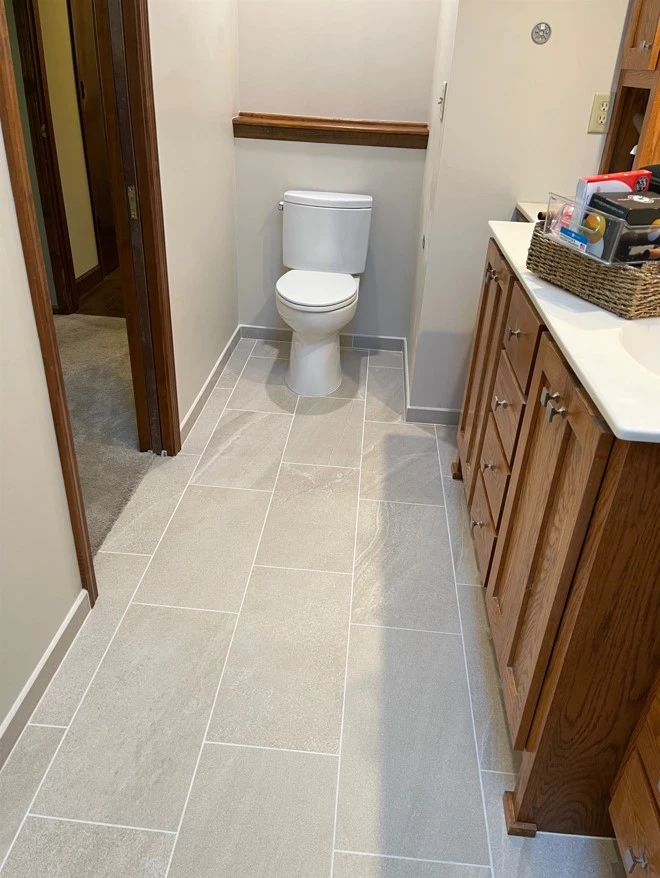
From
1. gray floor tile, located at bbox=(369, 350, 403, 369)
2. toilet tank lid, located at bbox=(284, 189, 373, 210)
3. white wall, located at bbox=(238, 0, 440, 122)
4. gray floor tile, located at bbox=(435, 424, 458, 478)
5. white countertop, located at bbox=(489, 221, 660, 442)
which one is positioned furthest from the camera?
gray floor tile, located at bbox=(369, 350, 403, 369)

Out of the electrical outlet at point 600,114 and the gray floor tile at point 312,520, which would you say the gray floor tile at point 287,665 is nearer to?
the gray floor tile at point 312,520

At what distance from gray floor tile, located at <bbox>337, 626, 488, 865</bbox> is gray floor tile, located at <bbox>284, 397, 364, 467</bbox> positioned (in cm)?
87

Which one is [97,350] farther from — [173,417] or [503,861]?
[503,861]

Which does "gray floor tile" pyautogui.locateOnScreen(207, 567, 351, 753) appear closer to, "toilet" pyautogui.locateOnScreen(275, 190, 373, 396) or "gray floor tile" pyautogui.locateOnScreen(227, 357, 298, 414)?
"gray floor tile" pyautogui.locateOnScreen(227, 357, 298, 414)

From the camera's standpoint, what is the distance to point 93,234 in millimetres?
4043

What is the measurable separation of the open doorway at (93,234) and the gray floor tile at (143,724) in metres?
0.27

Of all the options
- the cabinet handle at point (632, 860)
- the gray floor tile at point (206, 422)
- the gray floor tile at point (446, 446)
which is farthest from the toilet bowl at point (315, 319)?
the cabinet handle at point (632, 860)

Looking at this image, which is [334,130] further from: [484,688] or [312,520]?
[484,688]

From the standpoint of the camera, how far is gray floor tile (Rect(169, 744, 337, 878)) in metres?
1.30

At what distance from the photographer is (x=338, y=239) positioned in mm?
3057

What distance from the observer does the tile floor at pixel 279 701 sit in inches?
52.7

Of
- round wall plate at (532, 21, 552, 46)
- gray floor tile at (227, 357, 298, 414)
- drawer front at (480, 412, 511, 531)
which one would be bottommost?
gray floor tile at (227, 357, 298, 414)

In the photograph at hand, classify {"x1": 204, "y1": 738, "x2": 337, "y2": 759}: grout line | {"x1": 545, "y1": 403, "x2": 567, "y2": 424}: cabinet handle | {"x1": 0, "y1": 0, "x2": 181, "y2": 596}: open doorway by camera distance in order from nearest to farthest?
1. {"x1": 545, "y1": 403, "x2": 567, "y2": 424}: cabinet handle
2. {"x1": 204, "y1": 738, "x2": 337, "y2": 759}: grout line
3. {"x1": 0, "y1": 0, "x2": 181, "y2": 596}: open doorway

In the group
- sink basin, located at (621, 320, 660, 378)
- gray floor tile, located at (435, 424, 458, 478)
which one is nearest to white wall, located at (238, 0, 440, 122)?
gray floor tile, located at (435, 424, 458, 478)
